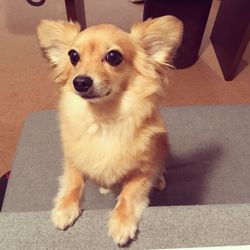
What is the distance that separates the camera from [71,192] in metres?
0.83

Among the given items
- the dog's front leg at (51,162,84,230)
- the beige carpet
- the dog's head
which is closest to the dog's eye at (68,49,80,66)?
the dog's head

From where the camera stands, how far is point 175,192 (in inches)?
41.0

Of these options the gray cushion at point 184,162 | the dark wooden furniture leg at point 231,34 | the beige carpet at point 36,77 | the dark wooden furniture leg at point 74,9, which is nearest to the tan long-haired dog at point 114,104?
the gray cushion at point 184,162

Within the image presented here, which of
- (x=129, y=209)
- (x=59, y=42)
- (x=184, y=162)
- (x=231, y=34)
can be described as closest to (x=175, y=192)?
(x=184, y=162)

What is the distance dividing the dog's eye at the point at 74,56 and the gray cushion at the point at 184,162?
38 centimetres

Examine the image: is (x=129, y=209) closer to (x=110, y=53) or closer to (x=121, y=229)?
(x=121, y=229)

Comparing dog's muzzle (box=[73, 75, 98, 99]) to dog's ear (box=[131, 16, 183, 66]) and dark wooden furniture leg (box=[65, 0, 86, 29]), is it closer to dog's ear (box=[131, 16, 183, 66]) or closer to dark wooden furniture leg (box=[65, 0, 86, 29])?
dog's ear (box=[131, 16, 183, 66])

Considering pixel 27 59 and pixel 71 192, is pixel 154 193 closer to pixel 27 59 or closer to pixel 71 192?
pixel 71 192

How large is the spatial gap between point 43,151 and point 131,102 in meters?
0.42

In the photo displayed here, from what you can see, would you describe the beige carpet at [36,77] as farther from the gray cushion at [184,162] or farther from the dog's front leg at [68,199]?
the dog's front leg at [68,199]

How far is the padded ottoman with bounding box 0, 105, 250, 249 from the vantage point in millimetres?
683

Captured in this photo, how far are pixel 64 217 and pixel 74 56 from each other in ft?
1.29

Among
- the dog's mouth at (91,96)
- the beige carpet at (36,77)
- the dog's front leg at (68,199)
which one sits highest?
the dog's mouth at (91,96)

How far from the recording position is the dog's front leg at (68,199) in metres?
0.69
